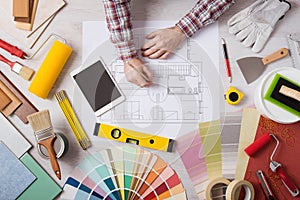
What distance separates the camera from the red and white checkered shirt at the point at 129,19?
105cm

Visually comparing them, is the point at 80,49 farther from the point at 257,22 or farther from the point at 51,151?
the point at 257,22

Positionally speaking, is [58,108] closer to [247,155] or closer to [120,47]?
[120,47]

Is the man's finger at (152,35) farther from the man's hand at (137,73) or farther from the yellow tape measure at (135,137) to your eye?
the yellow tape measure at (135,137)

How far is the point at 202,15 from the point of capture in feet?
3.53

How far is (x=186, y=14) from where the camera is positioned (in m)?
1.10

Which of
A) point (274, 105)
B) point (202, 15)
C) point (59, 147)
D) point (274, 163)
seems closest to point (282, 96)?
point (274, 105)

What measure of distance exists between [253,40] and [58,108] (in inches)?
17.7

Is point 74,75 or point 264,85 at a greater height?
point 74,75

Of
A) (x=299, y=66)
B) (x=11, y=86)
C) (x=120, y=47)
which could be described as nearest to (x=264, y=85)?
(x=299, y=66)

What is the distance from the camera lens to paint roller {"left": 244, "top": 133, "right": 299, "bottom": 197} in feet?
3.43

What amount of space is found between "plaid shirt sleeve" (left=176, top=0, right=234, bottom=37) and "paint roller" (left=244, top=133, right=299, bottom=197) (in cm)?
27

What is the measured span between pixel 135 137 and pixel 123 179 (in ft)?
0.30

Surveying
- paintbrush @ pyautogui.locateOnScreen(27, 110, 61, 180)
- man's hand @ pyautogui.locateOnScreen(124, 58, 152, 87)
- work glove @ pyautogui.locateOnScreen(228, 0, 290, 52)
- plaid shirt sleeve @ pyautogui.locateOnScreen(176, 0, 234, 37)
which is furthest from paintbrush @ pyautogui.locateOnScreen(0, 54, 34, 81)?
work glove @ pyautogui.locateOnScreen(228, 0, 290, 52)

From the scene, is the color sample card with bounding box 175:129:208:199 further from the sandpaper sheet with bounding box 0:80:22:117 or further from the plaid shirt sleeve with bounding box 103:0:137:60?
the sandpaper sheet with bounding box 0:80:22:117
